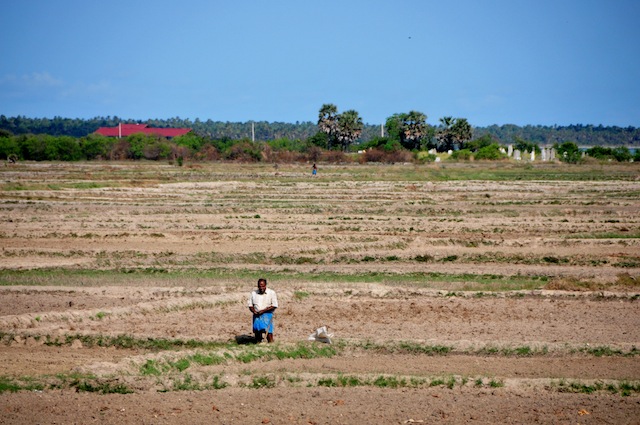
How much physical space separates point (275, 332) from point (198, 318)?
6.89 ft

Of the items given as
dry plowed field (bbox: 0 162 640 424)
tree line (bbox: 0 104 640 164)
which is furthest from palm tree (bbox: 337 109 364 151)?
dry plowed field (bbox: 0 162 640 424)

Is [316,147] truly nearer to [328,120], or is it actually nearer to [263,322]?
[328,120]

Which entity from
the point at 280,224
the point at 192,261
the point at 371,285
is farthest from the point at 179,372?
the point at 280,224

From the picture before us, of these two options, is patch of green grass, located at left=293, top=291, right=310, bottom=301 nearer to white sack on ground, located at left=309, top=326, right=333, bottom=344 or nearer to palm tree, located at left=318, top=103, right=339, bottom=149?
white sack on ground, located at left=309, top=326, right=333, bottom=344

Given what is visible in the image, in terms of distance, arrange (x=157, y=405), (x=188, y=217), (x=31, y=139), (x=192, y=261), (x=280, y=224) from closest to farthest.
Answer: (x=157, y=405), (x=192, y=261), (x=280, y=224), (x=188, y=217), (x=31, y=139)

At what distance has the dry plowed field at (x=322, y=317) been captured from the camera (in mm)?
11992

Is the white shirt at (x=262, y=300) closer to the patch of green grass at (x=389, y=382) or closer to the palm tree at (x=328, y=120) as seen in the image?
the patch of green grass at (x=389, y=382)

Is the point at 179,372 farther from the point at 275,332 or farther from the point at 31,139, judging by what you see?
the point at 31,139

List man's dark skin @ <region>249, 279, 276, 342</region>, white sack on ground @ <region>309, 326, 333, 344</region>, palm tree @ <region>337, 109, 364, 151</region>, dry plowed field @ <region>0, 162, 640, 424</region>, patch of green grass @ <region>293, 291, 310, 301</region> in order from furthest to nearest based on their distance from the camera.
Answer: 1. palm tree @ <region>337, 109, 364, 151</region>
2. patch of green grass @ <region>293, 291, 310, 301</region>
3. white sack on ground @ <region>309, 326, 333, 344</region>
4. man's dark skin @ <region>249, 279, 276, 342</region>
5. dry plowed field @ <region>0, 162, 640, 424</region>

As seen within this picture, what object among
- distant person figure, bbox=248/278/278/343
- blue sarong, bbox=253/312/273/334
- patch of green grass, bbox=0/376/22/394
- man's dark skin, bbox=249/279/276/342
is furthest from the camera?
blue sarong, bbox=253/312/273/334

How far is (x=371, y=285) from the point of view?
2094 centimetres

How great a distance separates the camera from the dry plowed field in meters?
12.0

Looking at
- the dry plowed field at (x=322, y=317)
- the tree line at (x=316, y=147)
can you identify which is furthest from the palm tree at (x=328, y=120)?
the dry plowed field at (x=322, y=317)

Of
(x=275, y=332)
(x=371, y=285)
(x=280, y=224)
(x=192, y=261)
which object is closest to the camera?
(x=275, y=332)
